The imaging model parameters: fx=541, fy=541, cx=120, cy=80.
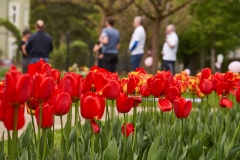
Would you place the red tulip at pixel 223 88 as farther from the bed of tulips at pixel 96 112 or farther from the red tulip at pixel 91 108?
the red tulip at pixel 91 108

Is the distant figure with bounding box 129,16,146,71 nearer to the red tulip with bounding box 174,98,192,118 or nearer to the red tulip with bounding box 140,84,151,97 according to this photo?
the red tulip with bounding box 140,84,151,97

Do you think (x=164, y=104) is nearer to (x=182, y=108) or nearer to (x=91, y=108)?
(x=182, y=108)

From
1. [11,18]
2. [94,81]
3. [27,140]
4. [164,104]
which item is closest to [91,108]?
[94,81]

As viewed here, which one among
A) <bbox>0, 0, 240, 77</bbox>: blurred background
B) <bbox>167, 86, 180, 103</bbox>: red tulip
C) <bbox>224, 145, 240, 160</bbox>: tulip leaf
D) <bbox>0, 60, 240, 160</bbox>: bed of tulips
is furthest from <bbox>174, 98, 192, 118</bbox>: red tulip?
<bbox>0, 0, 240, 77</bbox>: blurred background

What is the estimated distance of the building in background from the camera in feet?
145

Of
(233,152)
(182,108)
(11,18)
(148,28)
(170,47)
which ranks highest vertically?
(11,18)

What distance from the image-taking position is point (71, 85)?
9.18ft

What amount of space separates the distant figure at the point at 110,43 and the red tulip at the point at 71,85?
31.7 feet

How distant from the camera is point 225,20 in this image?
3994 centimetres

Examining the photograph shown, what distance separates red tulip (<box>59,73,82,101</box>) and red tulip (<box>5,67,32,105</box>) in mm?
721

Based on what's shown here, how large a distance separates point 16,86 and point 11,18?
45635mm

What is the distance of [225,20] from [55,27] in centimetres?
2360

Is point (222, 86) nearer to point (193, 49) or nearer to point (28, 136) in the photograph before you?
point (28, 136)

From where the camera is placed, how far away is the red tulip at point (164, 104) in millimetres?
3105
